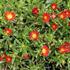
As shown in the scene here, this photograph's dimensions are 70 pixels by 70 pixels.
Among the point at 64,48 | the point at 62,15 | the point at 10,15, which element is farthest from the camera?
the point at 62,15

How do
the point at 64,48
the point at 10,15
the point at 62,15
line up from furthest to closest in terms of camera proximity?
the point at 62,15
the point at 64,48
the point at 10,15

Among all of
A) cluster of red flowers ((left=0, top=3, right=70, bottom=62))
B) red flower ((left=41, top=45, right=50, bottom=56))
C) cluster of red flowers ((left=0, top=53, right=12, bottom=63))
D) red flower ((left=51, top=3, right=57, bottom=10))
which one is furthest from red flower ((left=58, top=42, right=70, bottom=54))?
cluster of red flowers ((left=0, top=53, right=12, bottom=63))

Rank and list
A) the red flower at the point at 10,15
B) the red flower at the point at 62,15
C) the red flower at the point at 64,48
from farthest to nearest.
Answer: the red flower at the point at 62,15 → the red flower at the point at 64,48 → the red flower at the point at 10,15

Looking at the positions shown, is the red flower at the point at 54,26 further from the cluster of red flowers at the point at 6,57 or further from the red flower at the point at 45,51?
the cluster of red flowers at the point at 6,57

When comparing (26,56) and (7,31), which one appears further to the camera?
(26,56)

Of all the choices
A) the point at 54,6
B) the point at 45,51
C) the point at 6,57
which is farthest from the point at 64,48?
the point at 6,57

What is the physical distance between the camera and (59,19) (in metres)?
3.68

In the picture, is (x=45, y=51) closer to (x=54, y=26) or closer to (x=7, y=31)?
(x=54, y=26)

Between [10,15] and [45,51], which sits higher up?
[10,15]

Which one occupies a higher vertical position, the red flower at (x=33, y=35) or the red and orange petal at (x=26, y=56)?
the red flower at (x=33, y=35)

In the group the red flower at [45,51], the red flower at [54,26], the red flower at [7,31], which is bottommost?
the red flower at [45,51]

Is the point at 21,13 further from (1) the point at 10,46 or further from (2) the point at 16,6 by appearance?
(1) the point at 10,46

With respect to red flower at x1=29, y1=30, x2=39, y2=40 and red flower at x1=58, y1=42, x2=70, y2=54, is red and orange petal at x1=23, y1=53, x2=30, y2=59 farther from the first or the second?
red flower at x1=58, y1=42, x2=70, y2=54

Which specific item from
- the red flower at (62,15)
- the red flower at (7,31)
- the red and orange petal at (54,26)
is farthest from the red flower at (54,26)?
the red flower at (7,31)
